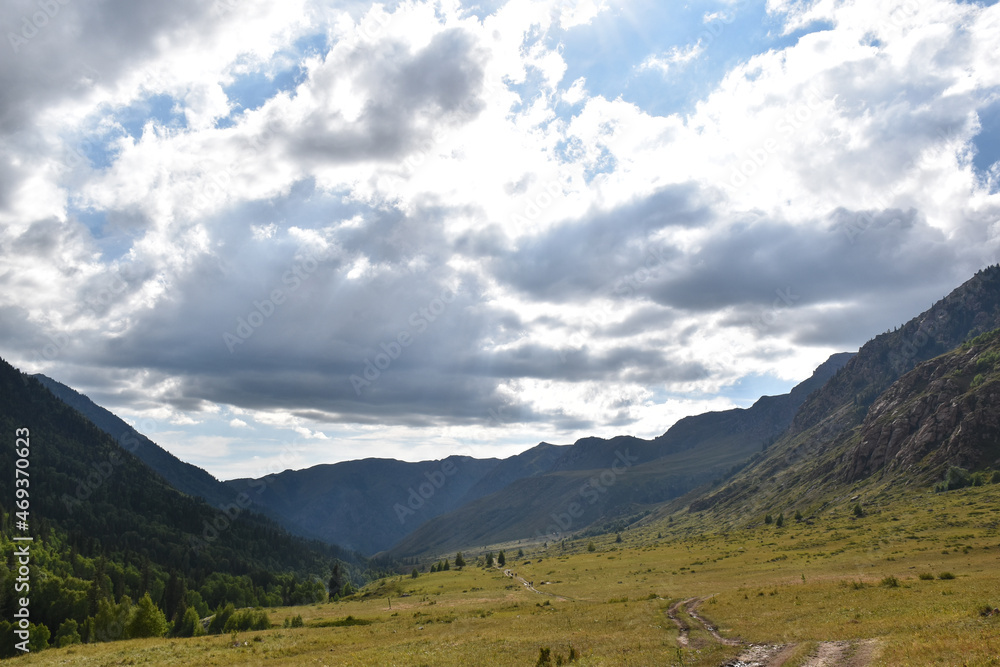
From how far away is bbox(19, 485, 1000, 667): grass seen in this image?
113ft

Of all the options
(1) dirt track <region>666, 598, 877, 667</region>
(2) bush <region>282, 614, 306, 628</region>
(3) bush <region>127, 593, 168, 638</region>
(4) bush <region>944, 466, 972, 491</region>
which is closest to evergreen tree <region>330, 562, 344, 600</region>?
(3) bush <region>127, 593, 168, 638</region>

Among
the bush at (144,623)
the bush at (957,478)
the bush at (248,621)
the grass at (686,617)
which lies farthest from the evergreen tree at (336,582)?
the bush at (957,478)

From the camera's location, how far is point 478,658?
125 ft

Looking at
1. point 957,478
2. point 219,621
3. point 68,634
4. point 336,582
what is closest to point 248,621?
point 219,621

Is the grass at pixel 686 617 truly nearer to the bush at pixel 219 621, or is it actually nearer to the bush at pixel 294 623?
the bush at pixel 294 623

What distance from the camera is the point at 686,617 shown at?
5012 centimetres

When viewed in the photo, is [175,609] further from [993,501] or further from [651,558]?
[993,501]

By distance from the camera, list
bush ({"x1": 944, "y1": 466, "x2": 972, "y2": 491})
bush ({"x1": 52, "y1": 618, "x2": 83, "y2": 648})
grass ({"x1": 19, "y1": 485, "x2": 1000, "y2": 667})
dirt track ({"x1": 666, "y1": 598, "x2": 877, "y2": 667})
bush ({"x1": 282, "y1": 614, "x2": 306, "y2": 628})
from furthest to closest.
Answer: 1. bush ({"x1": 944, "y1": 466, "x2": 972, "y2": 491})
2. bush ({"x1": 52, "y1": 618, "x2": 83, "y2": 648})
3. bush ({"x1": 282, "y1": 614, "x2": 306, "y2": 628})
4. grass ({"x1": 19, "y1": 485, "x2": 1000, "y2": 667})
5. dirt track ({"x1": 666, "y1": 598, "x2": 877, "y2": 667})

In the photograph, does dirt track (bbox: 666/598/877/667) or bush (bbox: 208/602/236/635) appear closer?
dirt track (bbox: 666/598/877/667)

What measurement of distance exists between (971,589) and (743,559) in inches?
2372

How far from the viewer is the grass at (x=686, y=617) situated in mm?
34594

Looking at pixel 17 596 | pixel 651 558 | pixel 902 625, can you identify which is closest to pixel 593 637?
pixel 902 625

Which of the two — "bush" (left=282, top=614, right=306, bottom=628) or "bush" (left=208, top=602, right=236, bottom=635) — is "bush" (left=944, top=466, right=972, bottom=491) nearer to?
"bush" (left=282, top=614, right=306, bottom=628)

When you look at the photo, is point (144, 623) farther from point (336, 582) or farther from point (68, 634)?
point (336, 582)
